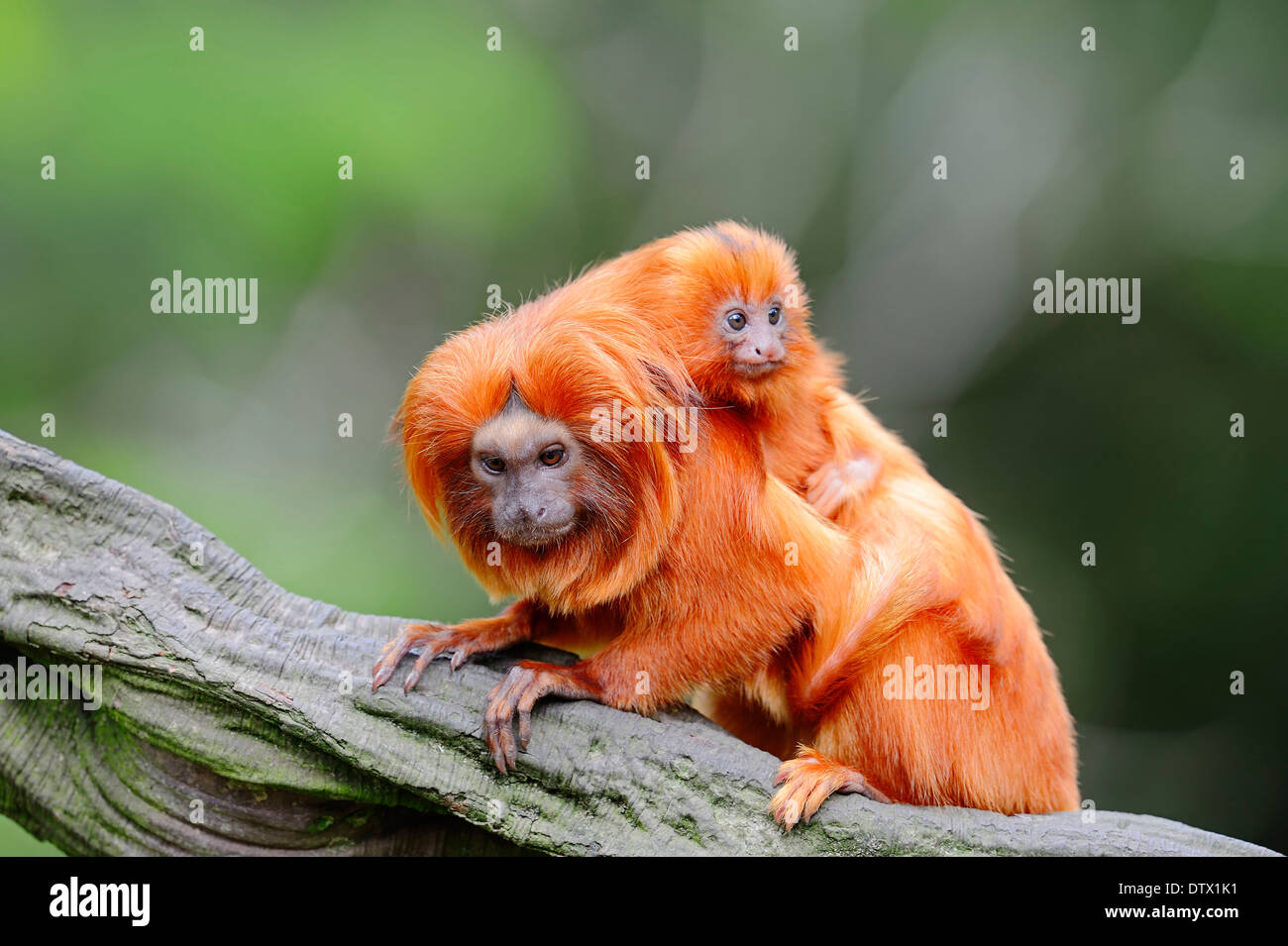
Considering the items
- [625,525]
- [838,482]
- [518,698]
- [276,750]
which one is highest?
[838,482]

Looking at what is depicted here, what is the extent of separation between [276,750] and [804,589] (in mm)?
1515

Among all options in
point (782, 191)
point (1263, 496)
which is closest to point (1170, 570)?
point (1263, 496)

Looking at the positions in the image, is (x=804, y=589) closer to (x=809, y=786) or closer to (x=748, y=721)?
(x=809, y=786)

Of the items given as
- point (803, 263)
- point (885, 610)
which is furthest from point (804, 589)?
point (803, 263)

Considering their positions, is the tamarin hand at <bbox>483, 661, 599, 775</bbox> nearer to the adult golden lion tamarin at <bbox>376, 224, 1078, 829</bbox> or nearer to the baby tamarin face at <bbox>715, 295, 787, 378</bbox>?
the adult golden lion tamarin at <bbox>376, 224, 1078, 829</bbox>

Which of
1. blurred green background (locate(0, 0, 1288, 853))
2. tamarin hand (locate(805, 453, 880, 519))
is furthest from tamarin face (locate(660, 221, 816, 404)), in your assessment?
blurred green background (locate(0, 0, 1288, 853))

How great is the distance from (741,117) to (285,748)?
482 centimetres

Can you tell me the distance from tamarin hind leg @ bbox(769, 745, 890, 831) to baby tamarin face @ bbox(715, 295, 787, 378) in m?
1.12

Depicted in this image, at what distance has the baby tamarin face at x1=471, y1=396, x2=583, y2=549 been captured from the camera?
2750mm

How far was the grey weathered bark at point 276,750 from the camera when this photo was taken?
2766 mm

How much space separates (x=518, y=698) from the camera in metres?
2.82

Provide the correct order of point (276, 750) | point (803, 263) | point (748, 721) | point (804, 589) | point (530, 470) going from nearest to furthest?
point (530, 470) < point (276, 750) < point (804, 589) < point (748, 721) < point (803, 263)

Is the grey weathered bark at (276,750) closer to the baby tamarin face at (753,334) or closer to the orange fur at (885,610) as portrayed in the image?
the orange fur at (885,610)
